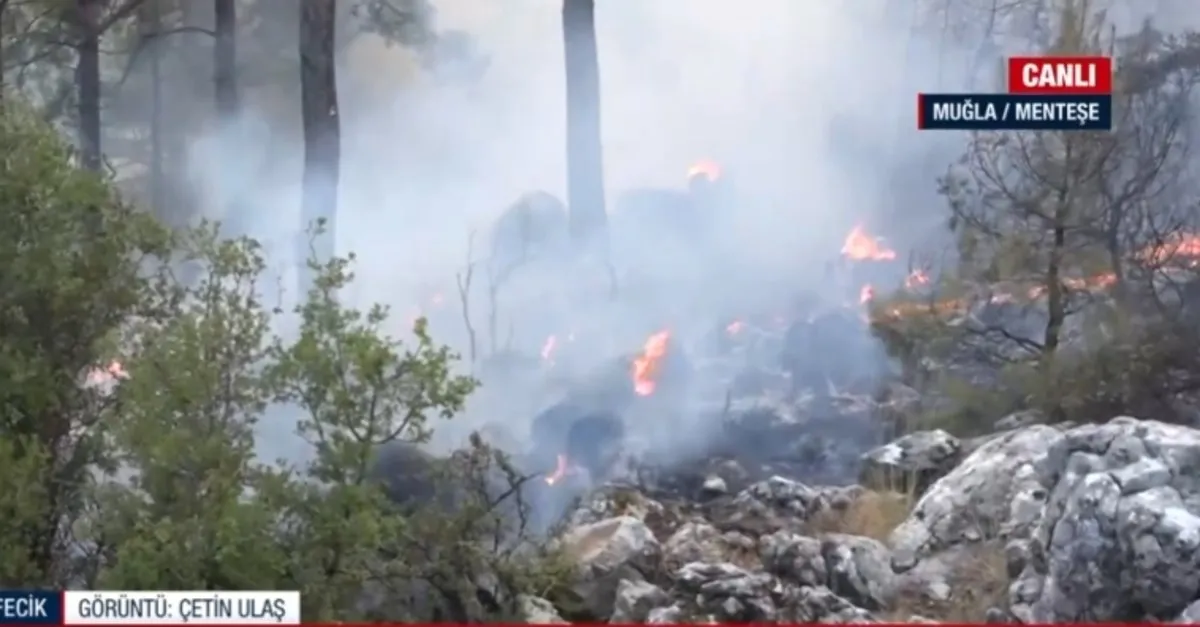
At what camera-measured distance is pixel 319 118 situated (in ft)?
14.4

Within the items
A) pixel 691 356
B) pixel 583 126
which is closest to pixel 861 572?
pixel 691 356

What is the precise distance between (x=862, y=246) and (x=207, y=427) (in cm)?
175

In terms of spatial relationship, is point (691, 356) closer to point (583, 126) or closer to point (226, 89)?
point (583, 126)

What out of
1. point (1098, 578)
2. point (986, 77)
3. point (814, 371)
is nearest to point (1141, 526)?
point (1098, 578)

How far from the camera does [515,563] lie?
13.6 feet

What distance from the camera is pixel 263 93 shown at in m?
4.37

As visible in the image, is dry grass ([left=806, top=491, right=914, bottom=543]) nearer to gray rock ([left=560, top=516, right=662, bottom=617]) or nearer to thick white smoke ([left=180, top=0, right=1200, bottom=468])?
gray rock ([left=560, top=516, right=662, bottom=617])

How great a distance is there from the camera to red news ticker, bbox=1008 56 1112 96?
165 inches

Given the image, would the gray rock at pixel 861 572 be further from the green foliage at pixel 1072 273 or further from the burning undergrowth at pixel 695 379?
the green foliage at pixel 1072 273

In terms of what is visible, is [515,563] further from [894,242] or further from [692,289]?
[894,242]

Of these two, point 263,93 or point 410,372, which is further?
point 263,93

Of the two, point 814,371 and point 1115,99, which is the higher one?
point 1115,99


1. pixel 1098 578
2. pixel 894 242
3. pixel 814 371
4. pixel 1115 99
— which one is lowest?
pixel 1098 578

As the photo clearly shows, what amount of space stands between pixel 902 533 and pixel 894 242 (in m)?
0.76
